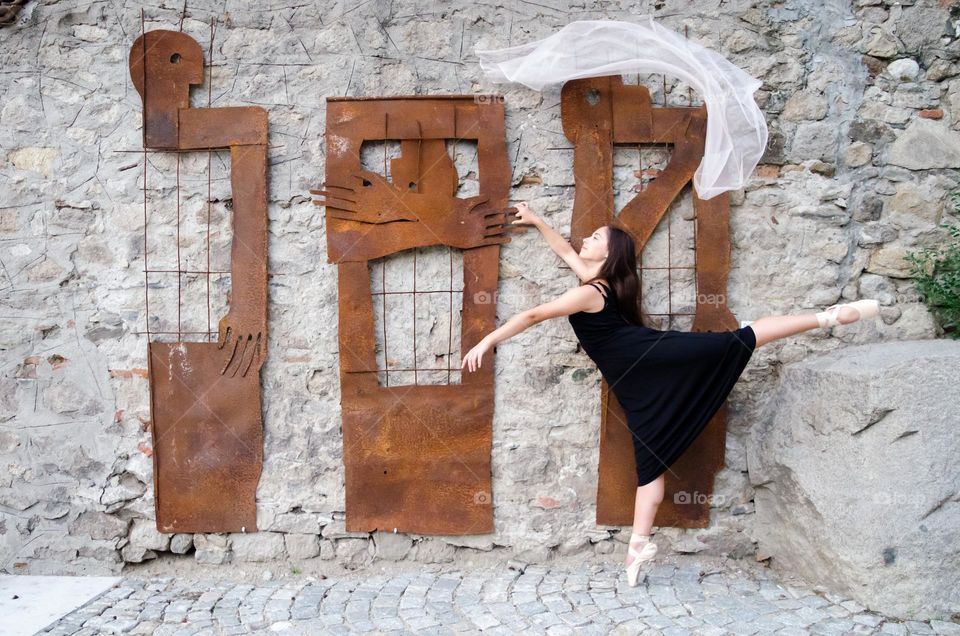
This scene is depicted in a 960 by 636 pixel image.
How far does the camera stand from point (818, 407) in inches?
120

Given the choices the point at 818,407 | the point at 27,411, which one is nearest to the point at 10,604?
the point at 27,411

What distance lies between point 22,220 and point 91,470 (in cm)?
123

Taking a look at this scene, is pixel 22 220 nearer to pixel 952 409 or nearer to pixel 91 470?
pixel 91 470

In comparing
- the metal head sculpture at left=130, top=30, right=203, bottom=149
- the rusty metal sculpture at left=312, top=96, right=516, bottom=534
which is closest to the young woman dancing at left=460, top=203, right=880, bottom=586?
the rusty metal sculpture at left=312, top=96, right=516, bottom=534

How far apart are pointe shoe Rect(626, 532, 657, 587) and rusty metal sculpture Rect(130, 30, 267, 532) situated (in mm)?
1726

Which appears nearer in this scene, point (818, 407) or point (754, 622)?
→ point (754, 622)

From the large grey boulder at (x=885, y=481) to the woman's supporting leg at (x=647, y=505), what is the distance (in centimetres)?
56

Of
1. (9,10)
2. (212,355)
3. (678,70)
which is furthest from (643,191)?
(9,10)

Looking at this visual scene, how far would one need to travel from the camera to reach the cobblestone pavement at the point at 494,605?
111 inches

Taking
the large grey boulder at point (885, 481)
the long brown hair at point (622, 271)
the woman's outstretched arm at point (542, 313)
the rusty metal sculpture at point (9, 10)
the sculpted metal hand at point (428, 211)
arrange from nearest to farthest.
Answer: the large grey boulder at point (885, 481) < the woman's outstretched arm at point (542, 313) < the long brown hair at point (622, 271) < the sculpted metal hand at point (428, 211) < the rusty metal sculpture at point (9, 10)

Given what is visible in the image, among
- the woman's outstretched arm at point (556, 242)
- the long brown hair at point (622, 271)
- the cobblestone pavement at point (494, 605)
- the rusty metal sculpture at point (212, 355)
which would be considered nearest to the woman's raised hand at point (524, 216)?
the woman's outstretched arm at point (556, 242)

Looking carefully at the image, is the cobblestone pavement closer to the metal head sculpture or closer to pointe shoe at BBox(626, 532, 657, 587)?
pointe shoe at BBox(626, 532, 657, 587)

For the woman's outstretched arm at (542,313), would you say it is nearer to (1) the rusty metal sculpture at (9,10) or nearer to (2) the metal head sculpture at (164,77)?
(2) the metal head sculpture at (164,77)

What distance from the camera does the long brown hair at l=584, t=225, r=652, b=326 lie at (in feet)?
10.1
